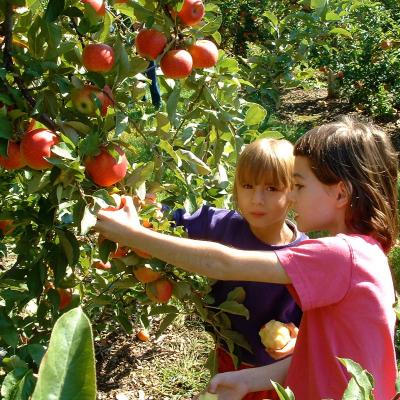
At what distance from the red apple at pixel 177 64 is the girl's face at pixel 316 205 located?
0.36 m

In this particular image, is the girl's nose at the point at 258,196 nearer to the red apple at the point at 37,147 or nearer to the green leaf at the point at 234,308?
the green leaf at the point at 234,308

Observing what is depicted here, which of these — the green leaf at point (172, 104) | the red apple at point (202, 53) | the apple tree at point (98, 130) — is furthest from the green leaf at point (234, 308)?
the red apple at point (202, 53)

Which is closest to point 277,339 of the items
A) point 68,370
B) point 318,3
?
point 68,370

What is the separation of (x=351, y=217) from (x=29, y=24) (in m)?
0.83

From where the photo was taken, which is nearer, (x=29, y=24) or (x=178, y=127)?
(x=29, y=24)

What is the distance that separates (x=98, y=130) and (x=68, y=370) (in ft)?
2.60

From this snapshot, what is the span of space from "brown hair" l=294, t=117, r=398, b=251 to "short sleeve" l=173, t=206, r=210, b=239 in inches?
14.0

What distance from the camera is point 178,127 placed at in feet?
4.86

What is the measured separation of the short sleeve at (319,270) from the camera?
3.82ft

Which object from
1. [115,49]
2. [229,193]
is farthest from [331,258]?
[229,193]

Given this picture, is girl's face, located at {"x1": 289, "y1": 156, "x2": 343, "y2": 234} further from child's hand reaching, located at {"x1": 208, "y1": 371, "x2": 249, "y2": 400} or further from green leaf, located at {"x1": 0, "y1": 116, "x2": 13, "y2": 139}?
green leaf, located at {"x1": 0, "y1": 116, "x2": 13, "y2": 139}

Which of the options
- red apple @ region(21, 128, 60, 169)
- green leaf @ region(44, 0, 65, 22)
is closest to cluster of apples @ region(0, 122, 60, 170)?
red apple @ region(21, 128, 60, 169)

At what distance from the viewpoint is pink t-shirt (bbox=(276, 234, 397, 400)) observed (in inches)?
46.1

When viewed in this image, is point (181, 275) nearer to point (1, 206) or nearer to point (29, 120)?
point (29, 120)
